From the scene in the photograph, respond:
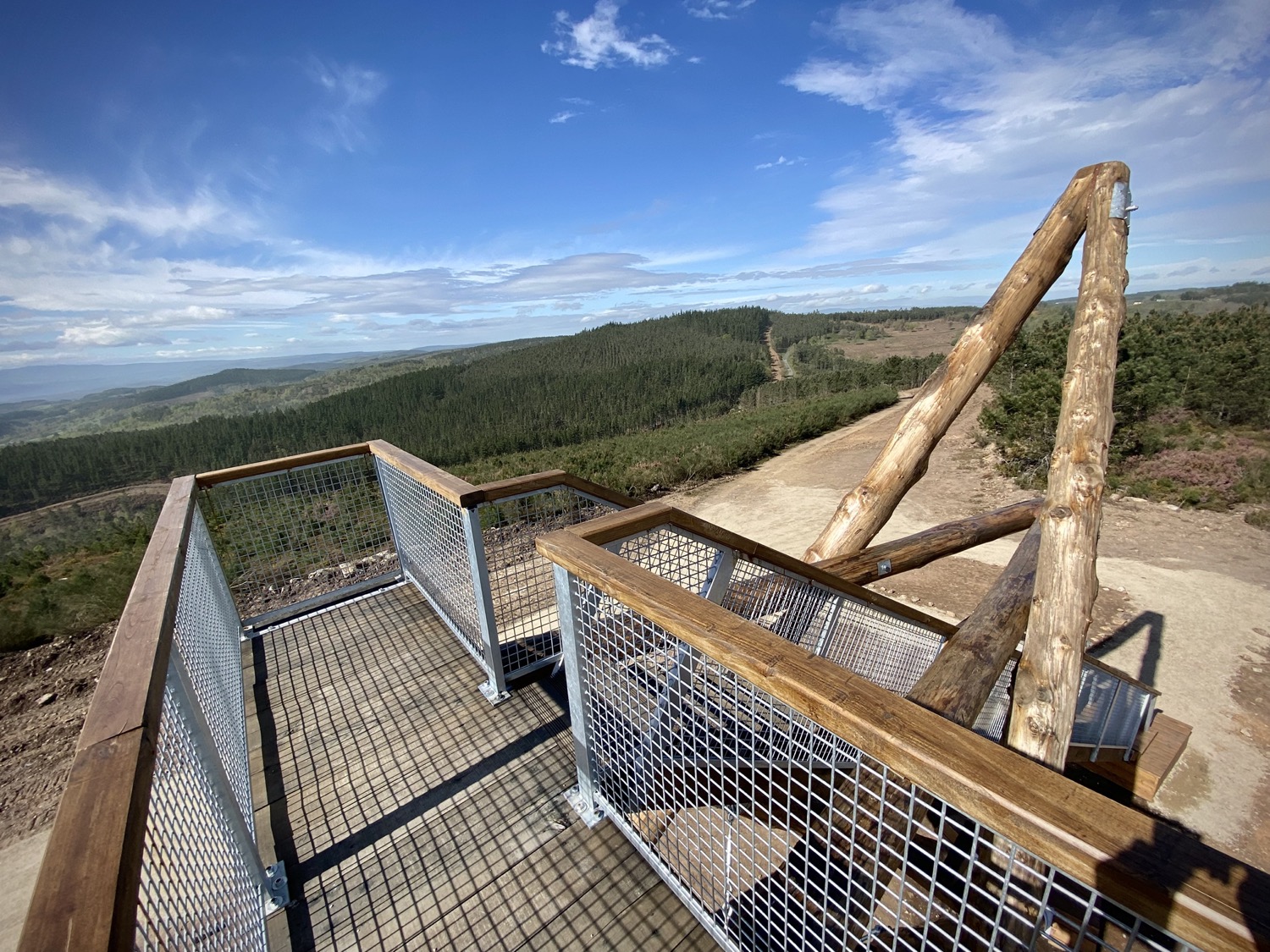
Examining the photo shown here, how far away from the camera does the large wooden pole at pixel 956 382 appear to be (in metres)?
3.03

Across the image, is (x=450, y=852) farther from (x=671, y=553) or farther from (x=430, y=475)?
(x=430, y=475)

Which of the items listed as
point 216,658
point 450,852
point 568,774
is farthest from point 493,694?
point 216,658

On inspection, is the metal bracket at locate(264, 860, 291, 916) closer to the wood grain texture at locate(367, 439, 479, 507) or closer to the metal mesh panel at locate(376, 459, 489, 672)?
the metal mesh panel at locate(376, 459, 489, 672)

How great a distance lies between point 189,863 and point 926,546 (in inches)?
130

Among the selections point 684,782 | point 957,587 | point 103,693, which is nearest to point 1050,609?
point 684,782

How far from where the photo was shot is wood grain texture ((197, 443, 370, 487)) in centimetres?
337


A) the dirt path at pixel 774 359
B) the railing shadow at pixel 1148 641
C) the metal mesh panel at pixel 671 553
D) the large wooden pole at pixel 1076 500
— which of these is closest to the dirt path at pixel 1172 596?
the railing shadow at pixel 1148 641

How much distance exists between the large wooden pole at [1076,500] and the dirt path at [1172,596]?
6.97ft

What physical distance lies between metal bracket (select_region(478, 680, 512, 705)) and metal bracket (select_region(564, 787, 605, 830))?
74cm

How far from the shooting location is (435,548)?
11.0 ft

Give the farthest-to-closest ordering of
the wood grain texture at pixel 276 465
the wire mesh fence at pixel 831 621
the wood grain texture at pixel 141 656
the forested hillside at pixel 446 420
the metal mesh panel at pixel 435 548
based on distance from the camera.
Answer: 1. the forested hillside at pixel 446 420
2. the wood grain texture at pixel 276 465
3. the metal mesh panel at pixel 435 548
4. the wire mesh fence at pixel 831 621
5. the wood grain texture at pixel 141 656

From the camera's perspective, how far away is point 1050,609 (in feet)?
7.70

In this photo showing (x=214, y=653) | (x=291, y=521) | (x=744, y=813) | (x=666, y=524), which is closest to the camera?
(x=744, y=813)

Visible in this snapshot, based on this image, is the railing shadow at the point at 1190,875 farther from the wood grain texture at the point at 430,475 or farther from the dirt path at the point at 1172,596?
the dirt path at the point at 1172,596
